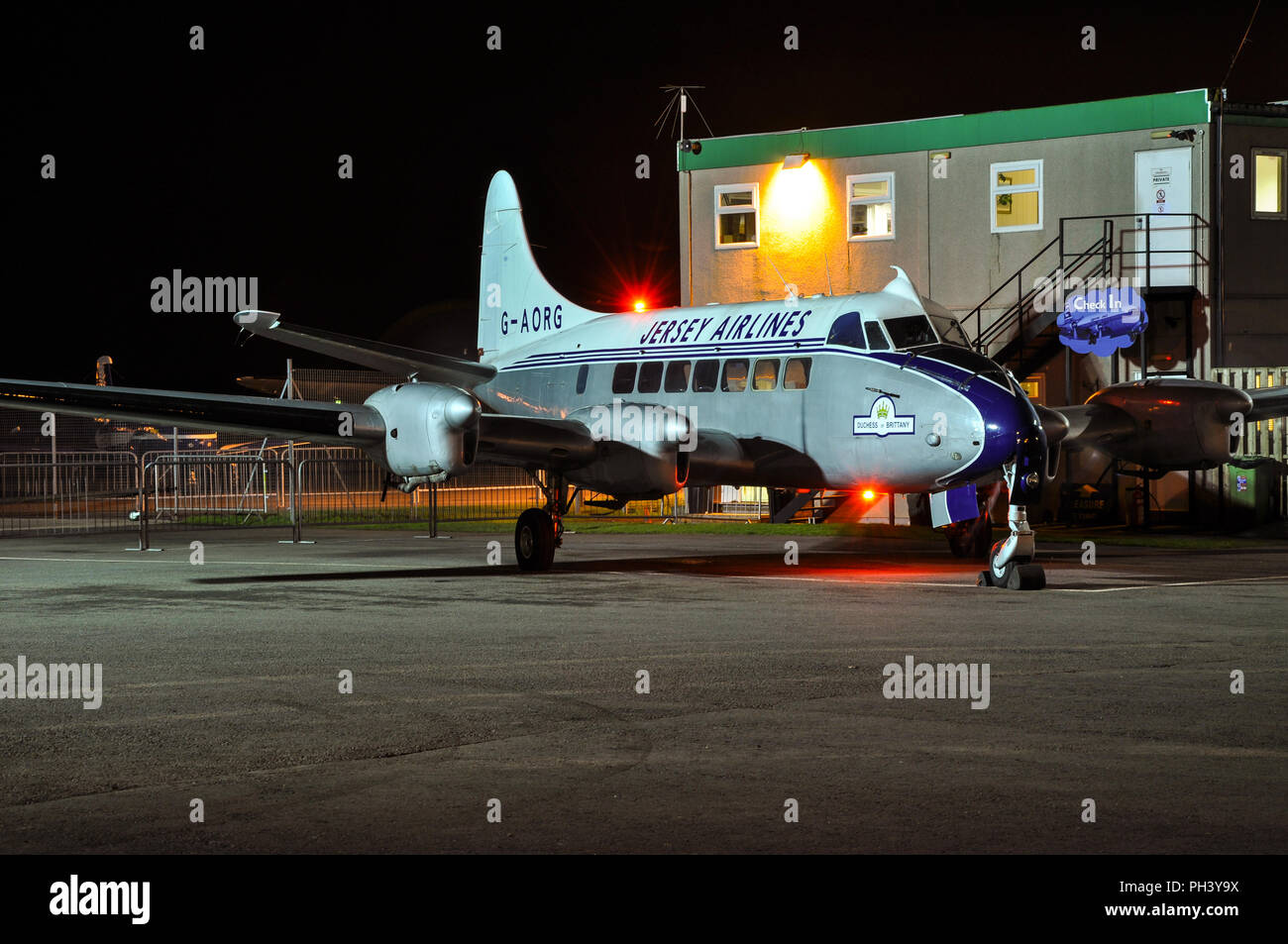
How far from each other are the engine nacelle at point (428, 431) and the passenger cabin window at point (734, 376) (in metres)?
3.56

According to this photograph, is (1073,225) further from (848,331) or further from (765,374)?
(848,331)

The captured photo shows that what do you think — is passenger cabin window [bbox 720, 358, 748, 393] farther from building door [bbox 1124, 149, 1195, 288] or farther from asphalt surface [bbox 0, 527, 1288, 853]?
building door [bbox 1124, 149, 1195, 288]

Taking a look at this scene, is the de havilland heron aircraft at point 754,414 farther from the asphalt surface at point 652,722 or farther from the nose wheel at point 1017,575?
the asphalt surface at point 652,722

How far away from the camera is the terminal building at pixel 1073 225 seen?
26.8 meters

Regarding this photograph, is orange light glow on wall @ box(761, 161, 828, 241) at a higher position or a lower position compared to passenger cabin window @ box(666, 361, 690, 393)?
higher

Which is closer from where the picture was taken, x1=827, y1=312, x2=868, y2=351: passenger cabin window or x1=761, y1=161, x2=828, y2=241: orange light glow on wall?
x1=827, y1=312, x2=868, y2=351: passenger cabin window

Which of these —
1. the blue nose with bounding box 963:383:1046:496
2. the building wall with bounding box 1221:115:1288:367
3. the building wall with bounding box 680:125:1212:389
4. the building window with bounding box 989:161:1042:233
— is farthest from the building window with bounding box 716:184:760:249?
the blue nose with bounding box 963:383:1046:496

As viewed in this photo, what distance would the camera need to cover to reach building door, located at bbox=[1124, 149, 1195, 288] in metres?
26.9

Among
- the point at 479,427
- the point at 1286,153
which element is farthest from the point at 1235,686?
the point at 1286,153

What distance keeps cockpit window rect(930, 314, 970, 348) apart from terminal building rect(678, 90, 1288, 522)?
28.2 feet

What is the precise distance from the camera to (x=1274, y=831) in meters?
5.54

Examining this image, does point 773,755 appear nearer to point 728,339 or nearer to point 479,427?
point 479,427

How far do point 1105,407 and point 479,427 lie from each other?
8846 mm
